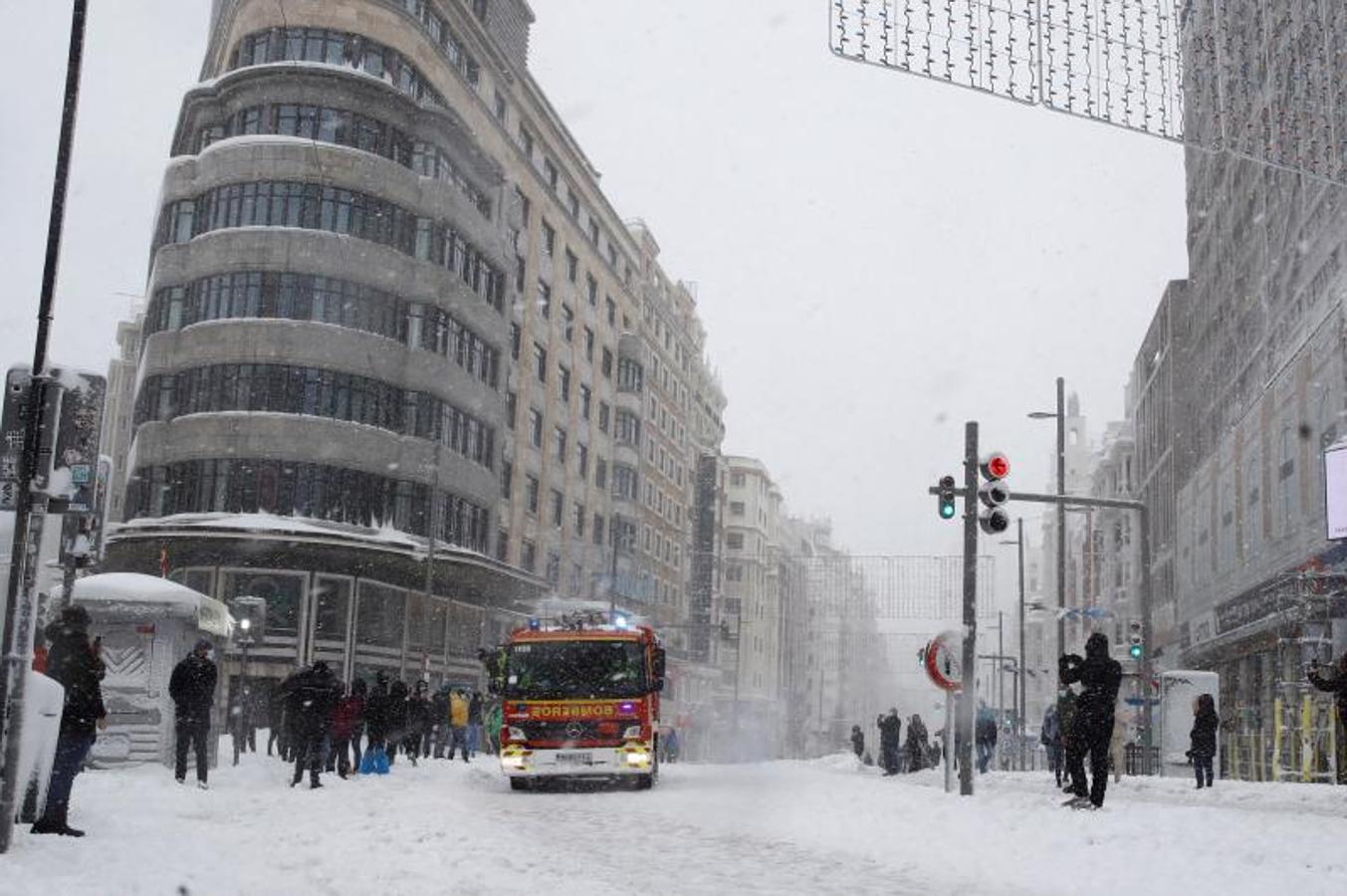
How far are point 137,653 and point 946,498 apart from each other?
36.8ft

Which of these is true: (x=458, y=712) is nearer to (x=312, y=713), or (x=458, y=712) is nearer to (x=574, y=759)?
(x=574, y=759)

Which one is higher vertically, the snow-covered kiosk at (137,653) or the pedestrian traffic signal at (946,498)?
the pedestrian traffic signal at (946,498)

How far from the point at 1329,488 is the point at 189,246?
33055mm

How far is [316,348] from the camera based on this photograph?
4272cm

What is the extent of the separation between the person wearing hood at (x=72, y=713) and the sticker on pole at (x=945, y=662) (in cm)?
1134

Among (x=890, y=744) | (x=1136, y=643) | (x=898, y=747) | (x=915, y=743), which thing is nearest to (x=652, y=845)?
(x=1136, y=643)

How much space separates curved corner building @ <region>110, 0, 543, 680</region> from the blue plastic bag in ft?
63.9

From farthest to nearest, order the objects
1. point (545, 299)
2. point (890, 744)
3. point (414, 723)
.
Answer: point (545, 299) → point (890, 744) → point (414, 723)

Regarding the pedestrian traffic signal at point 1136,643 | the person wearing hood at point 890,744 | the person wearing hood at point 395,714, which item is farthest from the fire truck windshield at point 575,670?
the person wearing hood at point 890,744

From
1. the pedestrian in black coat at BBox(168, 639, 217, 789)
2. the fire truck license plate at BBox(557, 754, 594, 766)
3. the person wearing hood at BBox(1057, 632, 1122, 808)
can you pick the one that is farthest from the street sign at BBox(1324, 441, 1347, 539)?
the pedestrian in black coat at BBox(168, 639, 217, 789)

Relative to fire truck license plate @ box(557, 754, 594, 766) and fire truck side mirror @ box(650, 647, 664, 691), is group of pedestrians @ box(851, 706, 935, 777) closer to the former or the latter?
fire truck side mirror @ box(650, 647, 664, 691)

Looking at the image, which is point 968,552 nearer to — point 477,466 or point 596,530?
point 477,466

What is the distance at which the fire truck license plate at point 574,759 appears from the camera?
19797mm

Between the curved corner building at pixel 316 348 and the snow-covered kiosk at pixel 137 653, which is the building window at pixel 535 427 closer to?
the curved corner building at pixel 316 348
